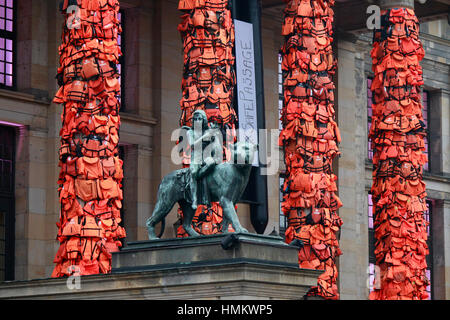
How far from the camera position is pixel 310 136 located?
3244cm

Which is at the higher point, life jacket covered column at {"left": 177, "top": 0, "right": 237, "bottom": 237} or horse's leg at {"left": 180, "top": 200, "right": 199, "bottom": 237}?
life jacket covered column at {"left": 177, "top": 0, "right": 237, "bottom": 237}

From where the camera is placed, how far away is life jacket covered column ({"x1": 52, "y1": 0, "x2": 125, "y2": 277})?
27.0 meters

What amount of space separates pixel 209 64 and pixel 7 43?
23.9 ft

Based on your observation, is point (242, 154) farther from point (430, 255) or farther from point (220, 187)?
point (430, 255)

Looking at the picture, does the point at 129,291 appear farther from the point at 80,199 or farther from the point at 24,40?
the point at 24,40

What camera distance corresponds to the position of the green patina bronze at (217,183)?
21.7 m

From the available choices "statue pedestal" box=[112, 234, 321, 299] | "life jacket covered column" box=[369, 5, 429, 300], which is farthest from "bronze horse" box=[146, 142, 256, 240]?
"life jacket covered column" box=[369, 5, 429, 300]

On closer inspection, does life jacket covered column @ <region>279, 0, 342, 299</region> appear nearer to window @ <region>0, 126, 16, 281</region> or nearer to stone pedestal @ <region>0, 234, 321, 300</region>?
window @ <region>0, 126, 16, 281</region>

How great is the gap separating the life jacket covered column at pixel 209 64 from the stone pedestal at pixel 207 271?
24.6ft

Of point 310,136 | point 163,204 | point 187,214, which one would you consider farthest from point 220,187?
point 310,136

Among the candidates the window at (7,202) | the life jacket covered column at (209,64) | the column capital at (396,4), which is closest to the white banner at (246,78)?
the life jacket covered column at (209,64)

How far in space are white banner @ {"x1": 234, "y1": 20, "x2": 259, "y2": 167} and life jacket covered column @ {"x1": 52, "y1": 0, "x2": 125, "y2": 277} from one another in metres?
4.73

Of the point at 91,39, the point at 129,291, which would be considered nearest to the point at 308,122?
the point at 91,39

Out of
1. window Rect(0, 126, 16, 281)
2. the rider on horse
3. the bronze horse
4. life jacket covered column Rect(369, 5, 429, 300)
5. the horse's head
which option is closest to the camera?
the horse's head
